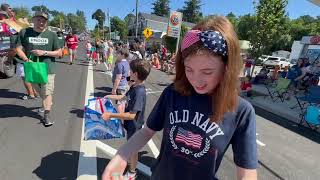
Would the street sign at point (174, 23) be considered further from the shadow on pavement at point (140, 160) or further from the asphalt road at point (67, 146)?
the shadow on pavement at point (140, 160)

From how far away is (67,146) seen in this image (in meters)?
4.94

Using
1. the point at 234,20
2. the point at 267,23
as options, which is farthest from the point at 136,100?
the point at 234,20

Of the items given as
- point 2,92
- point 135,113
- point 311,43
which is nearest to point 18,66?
point 2,92

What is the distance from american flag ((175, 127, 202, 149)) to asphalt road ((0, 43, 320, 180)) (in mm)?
2632

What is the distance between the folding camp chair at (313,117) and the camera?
8.06 meters

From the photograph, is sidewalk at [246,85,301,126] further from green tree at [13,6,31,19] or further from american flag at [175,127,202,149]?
green tree at [13,6,31,19]

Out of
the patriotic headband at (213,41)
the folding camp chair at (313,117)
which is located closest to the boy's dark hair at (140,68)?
the patriotic headband at (213,41)

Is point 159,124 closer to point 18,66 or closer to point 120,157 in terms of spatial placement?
point 120,157

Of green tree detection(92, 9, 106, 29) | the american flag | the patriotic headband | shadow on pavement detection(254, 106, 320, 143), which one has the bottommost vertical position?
shadow on pavement detection(254, 106, 320, 143)

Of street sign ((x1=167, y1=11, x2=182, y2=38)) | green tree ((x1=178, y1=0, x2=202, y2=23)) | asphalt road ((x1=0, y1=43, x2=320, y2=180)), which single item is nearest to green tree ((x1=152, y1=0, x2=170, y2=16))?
green tree ((x1=178, y1=0, x2=202, y2=23))

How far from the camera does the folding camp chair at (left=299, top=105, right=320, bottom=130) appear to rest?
806 centimetres

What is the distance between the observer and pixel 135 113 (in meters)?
3.44

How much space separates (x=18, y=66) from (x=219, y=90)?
7.23 m

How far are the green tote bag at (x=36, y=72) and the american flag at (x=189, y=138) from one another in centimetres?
456
